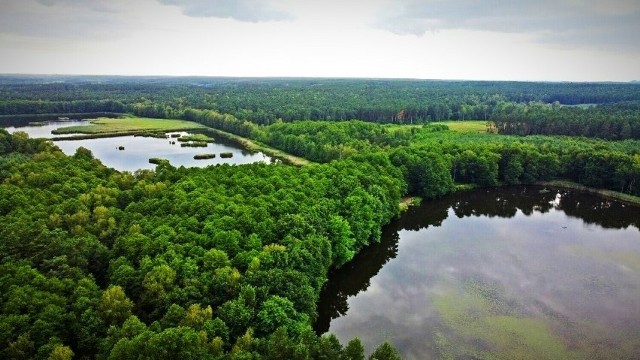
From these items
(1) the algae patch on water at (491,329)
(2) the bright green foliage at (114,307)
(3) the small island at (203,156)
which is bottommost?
(1) the algae patch on water at (491,329)

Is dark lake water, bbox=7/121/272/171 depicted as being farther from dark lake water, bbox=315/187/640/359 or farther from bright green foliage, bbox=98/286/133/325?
bright green foliage, bbox=98/286/133/325

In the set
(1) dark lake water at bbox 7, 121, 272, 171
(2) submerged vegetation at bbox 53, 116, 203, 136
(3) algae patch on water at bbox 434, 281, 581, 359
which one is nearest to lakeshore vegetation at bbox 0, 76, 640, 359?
(3) algae patch on water at bbox 434, 281, 581, 359

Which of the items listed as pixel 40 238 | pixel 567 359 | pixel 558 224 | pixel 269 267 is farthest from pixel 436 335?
pixel 558 224

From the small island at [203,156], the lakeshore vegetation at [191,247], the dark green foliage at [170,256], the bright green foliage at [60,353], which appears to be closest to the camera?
the bright green foliage at [60,353]

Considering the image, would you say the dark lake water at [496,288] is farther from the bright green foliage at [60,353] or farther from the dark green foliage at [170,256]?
the bright green foliage at [60,353]

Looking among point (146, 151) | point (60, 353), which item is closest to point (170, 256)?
point (60, 353)

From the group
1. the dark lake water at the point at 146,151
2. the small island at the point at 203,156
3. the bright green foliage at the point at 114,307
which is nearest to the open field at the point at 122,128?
the dark lake water at the point at 146,151

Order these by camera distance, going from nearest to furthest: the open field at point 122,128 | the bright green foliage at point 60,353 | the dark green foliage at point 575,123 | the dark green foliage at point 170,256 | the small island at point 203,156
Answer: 1. the bright green foliage at point 60,353
2. the dark green foliage at point 170,256
3. the small island at point 203,156
4. the dark green foliage at point 575,123
5. the open field at point 122,128

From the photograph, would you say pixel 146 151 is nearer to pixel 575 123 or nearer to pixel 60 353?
pixel 60 353
